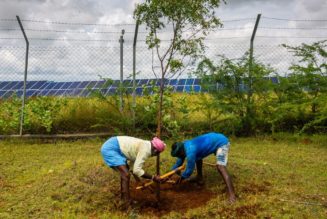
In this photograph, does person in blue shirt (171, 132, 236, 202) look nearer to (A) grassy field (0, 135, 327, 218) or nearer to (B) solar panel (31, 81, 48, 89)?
(A) grassy field (0, 135, 327, 218)

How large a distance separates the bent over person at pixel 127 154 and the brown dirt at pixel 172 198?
1.26 feet

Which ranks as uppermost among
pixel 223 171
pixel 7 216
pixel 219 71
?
pixel 219 71

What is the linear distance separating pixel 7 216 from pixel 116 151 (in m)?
1.66

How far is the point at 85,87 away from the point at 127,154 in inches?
215

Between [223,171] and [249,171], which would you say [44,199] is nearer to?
[223,171]

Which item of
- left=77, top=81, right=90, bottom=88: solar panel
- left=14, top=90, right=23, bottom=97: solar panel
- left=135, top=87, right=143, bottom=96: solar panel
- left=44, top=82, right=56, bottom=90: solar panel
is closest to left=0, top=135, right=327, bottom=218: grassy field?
left=135, top=87, right=143, bottom=96: solar panel

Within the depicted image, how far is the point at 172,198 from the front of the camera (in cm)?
695

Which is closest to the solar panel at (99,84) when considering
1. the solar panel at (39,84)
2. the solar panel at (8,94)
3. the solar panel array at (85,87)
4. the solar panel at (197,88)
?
the solar panel array at (85,87)

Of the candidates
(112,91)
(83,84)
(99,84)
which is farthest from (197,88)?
(83,84)

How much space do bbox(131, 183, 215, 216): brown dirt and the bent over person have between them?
1.26ft

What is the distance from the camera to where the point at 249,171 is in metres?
7.84

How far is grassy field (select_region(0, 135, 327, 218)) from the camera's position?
20.0 ft

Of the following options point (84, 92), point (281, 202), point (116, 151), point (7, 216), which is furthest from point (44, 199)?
point (84, 92)

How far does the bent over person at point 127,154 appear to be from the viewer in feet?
20.9
